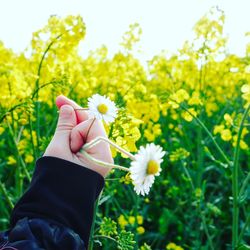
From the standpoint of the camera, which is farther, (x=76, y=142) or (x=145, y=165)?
(x=76, y=142)

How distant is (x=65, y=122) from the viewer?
1.17m

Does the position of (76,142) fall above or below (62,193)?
above

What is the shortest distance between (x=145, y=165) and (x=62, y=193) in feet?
1.11

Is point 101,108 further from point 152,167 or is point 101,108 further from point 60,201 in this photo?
point 152,167

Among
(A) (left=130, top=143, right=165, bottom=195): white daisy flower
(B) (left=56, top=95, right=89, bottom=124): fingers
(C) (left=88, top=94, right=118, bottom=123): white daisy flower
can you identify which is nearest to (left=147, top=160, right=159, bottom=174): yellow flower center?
(A) (left=130, top=143, right=165, bottom=195): white daisy flower

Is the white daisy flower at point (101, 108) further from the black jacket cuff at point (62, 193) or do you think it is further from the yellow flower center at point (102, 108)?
the black jacket cuff at point (62, 193)

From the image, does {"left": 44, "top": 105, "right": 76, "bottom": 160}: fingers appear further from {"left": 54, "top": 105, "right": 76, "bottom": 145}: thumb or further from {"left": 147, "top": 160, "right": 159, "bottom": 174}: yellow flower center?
{"left": 147, "top": 160, "right": 159, "bottom": 174}: yellow flower center

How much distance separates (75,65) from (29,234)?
2.55 meters

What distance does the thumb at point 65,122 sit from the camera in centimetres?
115

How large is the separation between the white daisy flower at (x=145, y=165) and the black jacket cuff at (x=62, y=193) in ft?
0.91

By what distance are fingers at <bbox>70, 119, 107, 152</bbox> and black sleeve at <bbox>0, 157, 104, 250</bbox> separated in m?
0.05

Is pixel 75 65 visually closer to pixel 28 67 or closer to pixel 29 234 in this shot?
pixel 28 67

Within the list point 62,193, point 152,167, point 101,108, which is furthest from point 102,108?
point 152,167

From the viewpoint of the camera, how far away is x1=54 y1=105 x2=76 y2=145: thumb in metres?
1.15
